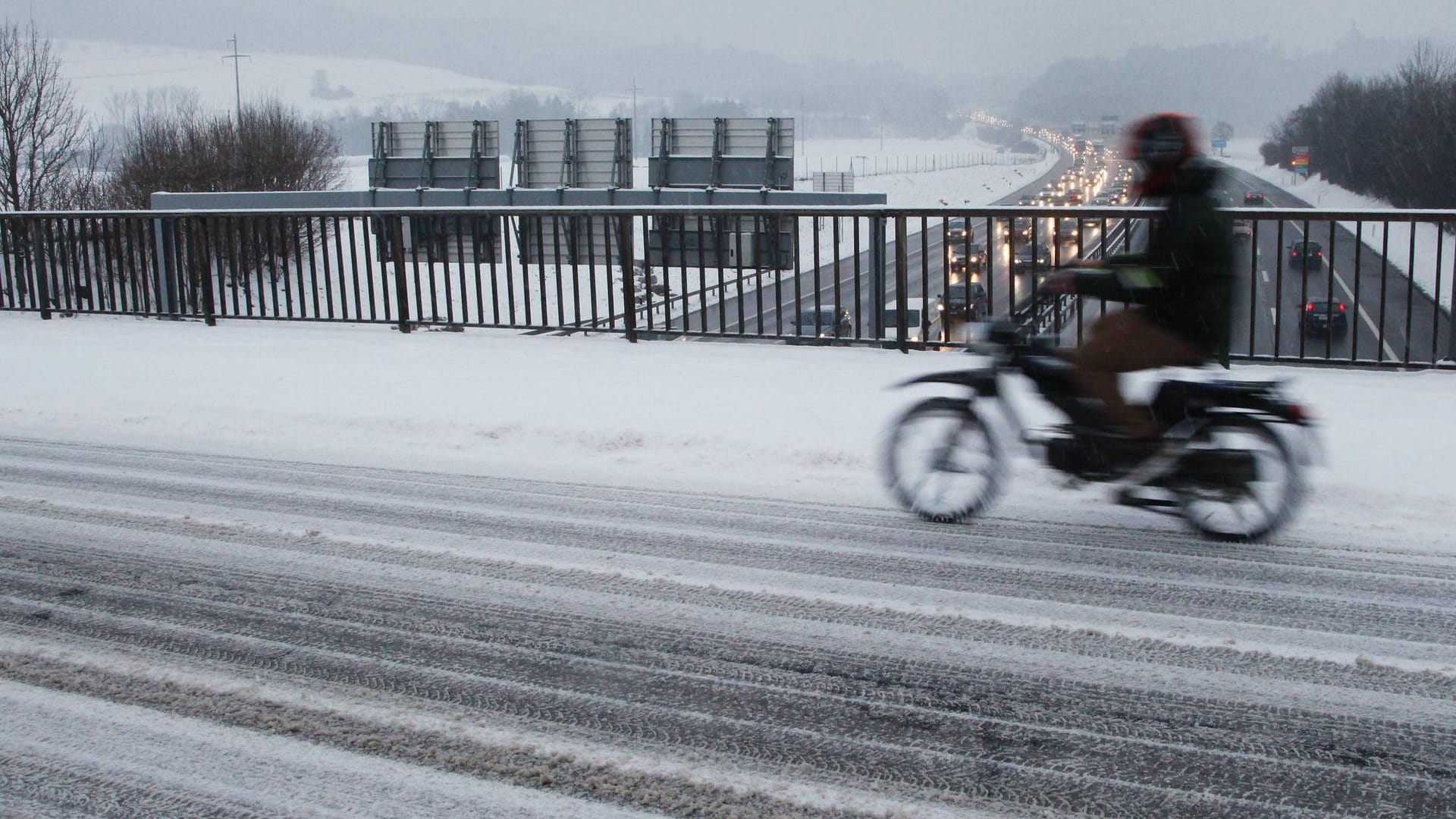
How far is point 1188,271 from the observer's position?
5438 millimetres

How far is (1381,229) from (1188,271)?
7131 mm

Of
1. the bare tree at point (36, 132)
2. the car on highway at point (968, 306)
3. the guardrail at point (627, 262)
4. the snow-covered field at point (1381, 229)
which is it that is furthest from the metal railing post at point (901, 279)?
the bare tree at point (36, 132)

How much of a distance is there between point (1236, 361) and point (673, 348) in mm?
4881

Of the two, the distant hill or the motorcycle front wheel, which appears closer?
the motorcycle front wheel

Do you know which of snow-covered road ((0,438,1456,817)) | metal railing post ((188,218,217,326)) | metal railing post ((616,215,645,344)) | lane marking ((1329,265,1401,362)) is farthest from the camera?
lane marking ((1329,265,1401,362))

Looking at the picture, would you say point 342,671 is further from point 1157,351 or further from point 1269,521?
point 1269,521

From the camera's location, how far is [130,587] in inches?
209

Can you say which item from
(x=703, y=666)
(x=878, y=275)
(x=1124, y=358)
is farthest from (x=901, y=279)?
(x=703, y=666)

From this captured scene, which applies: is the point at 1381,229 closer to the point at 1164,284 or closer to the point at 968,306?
the point at 968,306

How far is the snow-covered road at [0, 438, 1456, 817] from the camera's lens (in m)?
3.48

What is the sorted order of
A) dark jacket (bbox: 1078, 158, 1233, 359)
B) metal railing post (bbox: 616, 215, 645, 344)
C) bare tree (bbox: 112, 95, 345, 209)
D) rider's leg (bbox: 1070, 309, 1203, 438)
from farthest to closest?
bare tree (bbox: 112, 95, 345, 209), metal railing post (bbox: 616, 215, 645, 344), rider's leg (bbox: 1070, 309, 1203, 438), dark jacket (bbox: 1078, 158, 1233, 359)

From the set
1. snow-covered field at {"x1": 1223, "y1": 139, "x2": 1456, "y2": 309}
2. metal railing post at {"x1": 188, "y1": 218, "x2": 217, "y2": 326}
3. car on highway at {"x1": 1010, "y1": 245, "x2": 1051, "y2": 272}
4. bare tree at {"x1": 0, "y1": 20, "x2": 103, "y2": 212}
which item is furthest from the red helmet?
bare tree at {"x1": 0, "y1": 20, "x2": 103, "y2": 212}

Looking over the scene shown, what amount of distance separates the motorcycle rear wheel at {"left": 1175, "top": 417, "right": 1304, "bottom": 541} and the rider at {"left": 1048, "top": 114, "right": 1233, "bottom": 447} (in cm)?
28

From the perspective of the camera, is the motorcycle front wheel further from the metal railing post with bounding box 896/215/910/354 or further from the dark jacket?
the metal railing post with bounding box 896/215/910/354
